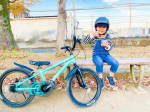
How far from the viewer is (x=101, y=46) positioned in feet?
9.20

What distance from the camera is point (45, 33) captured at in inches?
581

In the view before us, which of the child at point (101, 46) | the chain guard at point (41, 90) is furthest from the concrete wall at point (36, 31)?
the chain guard at point (41, 90)

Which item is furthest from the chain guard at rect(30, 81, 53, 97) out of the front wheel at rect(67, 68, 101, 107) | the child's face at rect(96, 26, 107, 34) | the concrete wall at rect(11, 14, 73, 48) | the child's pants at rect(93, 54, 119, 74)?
the concrete wall at rect(11, 14, 73, 48)

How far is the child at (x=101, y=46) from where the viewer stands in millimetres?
2605

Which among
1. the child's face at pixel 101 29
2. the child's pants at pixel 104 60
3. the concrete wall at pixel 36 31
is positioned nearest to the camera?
the child's pants at pixel 104 60

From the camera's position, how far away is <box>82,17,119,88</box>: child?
260cm

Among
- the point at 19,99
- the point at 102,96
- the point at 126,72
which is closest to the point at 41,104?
the point at 19,99

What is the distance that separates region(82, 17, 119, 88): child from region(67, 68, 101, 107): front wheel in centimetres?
23

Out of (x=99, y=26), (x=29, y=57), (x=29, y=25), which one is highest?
(x=29, y=25)

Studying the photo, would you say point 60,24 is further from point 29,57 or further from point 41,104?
point 41,104

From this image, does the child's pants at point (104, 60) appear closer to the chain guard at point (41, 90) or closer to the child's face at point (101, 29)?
the child's face at point (101, 29)

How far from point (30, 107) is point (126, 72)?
269 cm

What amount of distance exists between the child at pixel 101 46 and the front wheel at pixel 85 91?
Result: 0.23 meters

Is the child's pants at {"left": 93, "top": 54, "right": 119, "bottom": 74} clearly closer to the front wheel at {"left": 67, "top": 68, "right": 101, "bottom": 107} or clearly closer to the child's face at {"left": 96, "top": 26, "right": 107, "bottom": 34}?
the front wheel at {"left": 67, "top": 68, "right": 101, "bottom": 107}
